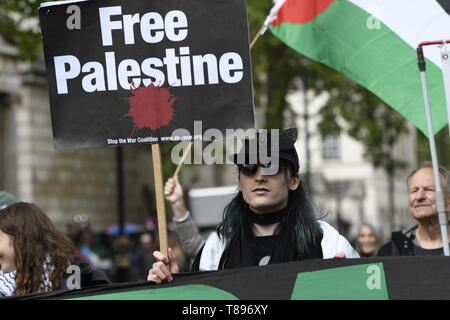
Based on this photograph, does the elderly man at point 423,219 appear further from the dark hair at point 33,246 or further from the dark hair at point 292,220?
the dark hair at point 33,246

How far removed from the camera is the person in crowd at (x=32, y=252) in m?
4.56

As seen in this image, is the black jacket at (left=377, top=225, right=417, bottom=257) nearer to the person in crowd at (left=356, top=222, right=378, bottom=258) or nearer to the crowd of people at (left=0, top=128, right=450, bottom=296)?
the crowd of people at (left=0, top=128, right=450, bottom=296)

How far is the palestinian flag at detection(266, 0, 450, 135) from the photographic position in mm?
5730

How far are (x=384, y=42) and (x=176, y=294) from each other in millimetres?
3037

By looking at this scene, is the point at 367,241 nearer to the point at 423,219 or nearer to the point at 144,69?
the point at 423,219

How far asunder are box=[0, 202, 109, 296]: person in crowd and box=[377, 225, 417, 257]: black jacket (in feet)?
6.15

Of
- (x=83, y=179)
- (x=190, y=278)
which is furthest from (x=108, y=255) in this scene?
(x=190, y=278)

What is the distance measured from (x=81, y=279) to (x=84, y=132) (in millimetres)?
893

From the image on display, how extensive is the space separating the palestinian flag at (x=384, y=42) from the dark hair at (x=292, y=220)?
1.51 meters

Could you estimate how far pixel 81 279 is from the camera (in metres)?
4.80

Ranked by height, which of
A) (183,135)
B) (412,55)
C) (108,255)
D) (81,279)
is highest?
(412,55)
